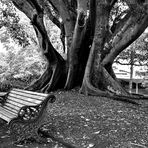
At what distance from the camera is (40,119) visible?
3588 mm

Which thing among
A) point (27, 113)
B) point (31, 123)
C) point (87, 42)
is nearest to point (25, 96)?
point (27, 113)

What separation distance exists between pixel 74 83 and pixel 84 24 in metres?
2.53

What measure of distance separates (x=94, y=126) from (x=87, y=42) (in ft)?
16.9

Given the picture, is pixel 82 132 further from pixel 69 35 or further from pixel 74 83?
pixel 69 35

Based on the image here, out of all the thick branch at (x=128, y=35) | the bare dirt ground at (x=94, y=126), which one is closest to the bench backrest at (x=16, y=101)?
the bare dirt ground at (x=94, y=126)

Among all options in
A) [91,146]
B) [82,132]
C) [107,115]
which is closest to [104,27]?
[107,115]

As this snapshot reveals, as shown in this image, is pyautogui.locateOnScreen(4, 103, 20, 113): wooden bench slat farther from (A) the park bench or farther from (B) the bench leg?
(B) the bench leg

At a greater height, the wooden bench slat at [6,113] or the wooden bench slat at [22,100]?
the wooden bench slat at [22,100]

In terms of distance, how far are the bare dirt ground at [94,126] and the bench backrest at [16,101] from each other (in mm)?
358

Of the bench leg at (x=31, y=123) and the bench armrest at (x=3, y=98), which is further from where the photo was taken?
the bench armrest at (x=3, y=98)

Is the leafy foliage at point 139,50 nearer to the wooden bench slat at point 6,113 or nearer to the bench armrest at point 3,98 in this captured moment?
the bench armrest at point 3,98

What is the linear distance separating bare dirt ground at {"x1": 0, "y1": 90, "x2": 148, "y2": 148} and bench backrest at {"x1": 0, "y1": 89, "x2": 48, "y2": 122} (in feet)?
1.17

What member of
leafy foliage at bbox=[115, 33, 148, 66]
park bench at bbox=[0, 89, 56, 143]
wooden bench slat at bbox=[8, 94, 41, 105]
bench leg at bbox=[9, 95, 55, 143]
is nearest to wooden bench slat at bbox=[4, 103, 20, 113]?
park bench at bbox=[0, 89, 56, 143]

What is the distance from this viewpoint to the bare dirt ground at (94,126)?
3391 mm
